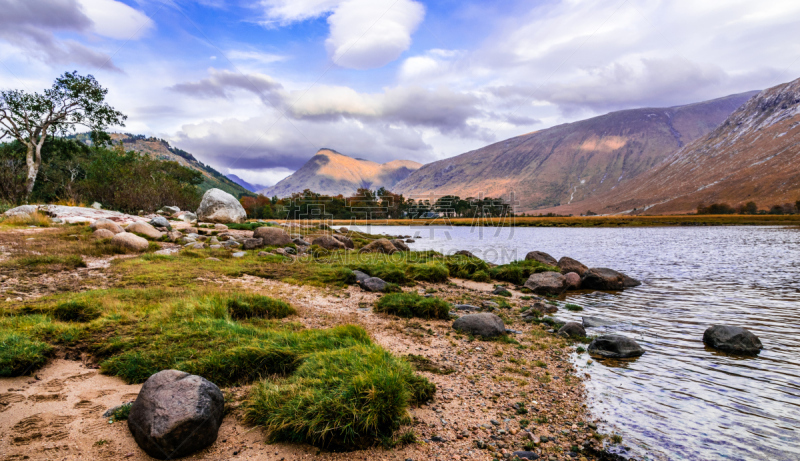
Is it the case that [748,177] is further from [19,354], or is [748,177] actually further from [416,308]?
[19,354]

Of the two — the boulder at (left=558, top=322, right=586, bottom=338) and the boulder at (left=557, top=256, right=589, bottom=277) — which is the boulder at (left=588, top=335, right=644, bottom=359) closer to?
the boulder at (left=558, top=322, right=586, bottom=338)

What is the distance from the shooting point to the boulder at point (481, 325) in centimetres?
919

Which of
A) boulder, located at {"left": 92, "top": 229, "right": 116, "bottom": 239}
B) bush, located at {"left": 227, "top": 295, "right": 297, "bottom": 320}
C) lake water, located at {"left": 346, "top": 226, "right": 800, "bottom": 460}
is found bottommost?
lake water, located at {"left": 346, "top": 226, "right": 800, "bottom": 460}

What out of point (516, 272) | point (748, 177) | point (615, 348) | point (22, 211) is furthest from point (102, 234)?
point (748, 177)

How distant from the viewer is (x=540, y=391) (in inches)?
246

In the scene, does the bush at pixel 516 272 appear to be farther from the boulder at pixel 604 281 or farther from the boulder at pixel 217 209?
the boulder at pixel 217 209

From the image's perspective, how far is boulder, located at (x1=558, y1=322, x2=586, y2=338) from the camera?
9.79m

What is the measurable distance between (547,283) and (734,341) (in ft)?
28.3

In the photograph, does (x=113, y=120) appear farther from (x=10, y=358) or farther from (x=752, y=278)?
(x=752, y=278)

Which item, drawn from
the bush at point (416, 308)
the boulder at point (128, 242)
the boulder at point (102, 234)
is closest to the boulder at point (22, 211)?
the boulder at point (102, 234)

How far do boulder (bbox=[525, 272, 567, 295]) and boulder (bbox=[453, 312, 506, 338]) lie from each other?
8.41 meters

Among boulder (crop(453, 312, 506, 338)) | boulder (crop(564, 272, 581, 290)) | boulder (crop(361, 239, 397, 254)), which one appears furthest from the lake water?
boulder (crop(361, 239, 397, 254))

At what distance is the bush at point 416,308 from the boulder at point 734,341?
7015 mm

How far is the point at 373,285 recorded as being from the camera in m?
14.0
